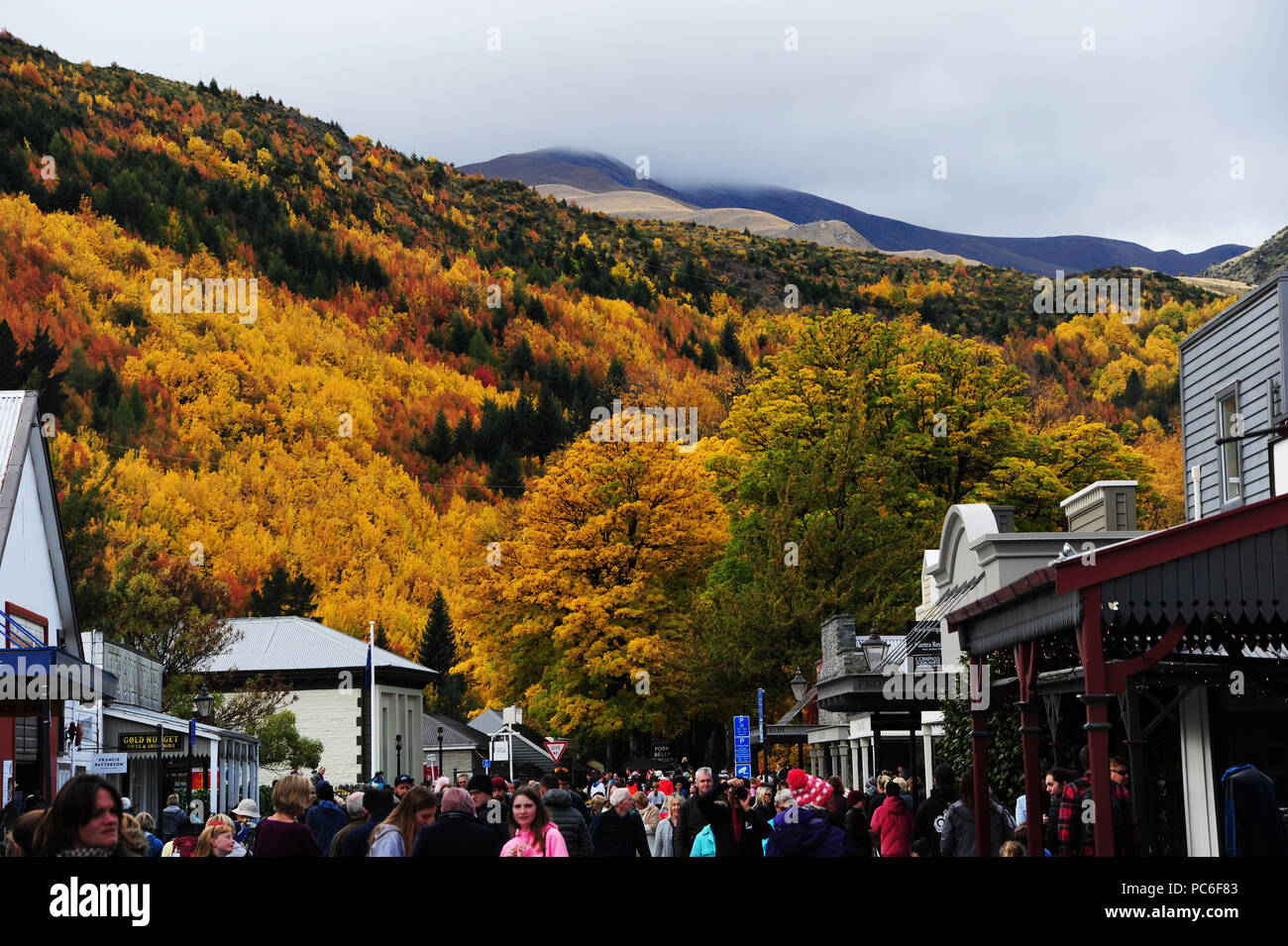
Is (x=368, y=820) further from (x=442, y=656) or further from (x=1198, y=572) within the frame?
(x=442, y=656)

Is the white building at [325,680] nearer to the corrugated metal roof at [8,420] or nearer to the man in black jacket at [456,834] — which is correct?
the corrugated metal roof at [8,420]

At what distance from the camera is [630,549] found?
4875 centimetres

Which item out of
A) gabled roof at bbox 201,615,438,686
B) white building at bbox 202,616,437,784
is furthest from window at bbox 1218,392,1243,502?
gabled roof at bbox 201,615,438,686

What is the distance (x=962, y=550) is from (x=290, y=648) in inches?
1826

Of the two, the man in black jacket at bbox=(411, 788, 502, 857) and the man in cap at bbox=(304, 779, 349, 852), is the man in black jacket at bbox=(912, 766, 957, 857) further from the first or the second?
the man in black jacket at bbox=(411, 788, 502, 857)

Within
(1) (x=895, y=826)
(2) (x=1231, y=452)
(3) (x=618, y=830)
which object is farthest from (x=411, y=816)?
(2) (x=1231, y=452)

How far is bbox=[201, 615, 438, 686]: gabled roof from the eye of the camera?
63406 mm

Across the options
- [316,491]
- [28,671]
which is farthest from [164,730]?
[316,491]

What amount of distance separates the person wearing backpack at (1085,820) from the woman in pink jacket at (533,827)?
12.7 ft

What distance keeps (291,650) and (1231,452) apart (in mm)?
49331

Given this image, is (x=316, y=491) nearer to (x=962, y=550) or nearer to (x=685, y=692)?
(x=685, y=692)

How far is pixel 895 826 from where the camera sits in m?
14.7

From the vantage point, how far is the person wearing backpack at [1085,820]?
36.0 feet
